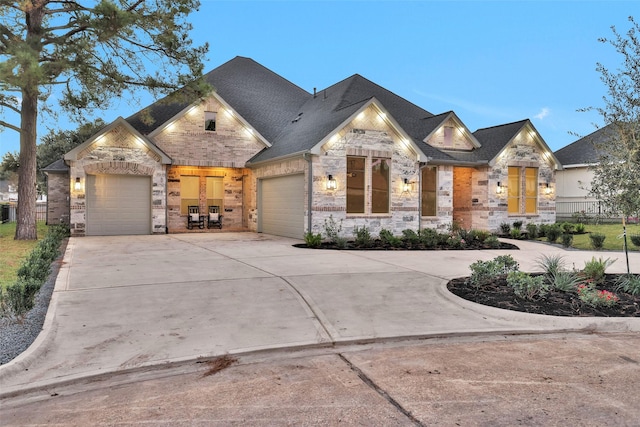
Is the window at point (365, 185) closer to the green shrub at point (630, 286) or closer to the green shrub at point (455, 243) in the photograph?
→ the green shrub at point (455, 243)

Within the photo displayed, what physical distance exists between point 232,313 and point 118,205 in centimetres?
1442

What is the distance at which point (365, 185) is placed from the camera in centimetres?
1628

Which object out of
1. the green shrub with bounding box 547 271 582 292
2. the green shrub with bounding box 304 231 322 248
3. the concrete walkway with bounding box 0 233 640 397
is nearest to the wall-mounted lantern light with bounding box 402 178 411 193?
the green shrub with bounding box 304 231 322 248

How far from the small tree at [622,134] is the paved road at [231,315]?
8.46 ft

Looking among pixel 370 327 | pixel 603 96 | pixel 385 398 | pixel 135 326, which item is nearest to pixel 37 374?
pixel 135 326

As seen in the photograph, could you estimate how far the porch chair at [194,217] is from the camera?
789 inches

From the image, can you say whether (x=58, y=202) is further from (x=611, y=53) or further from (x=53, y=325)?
(x=611, y=53)

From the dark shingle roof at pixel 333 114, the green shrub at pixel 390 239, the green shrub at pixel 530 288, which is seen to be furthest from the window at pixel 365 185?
the green shrub at pixel 530 288

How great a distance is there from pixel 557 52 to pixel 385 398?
6303 centimetres

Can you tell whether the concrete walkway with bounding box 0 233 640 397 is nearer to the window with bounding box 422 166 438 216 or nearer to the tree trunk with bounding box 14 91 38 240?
the tree trunk with bounding box 14 91 38 240

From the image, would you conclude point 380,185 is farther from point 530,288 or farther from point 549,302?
point 549,302

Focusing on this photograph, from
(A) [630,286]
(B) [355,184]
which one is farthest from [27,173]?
(A) [630,286]

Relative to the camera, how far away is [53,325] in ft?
17.0

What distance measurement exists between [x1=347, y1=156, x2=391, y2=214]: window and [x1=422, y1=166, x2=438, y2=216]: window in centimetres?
249
